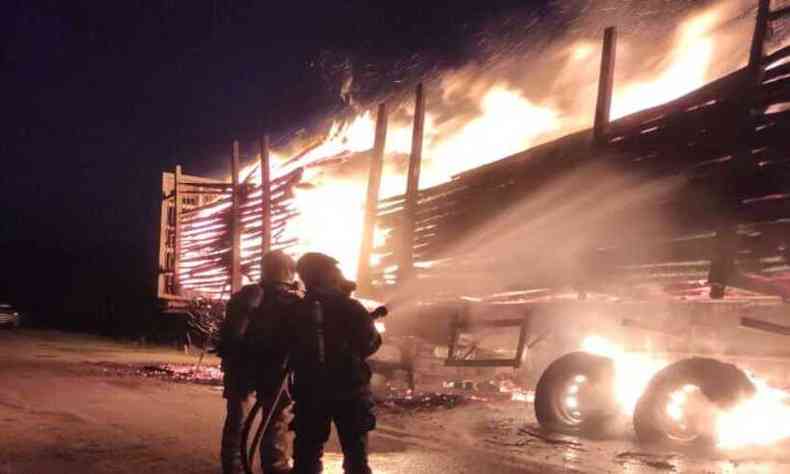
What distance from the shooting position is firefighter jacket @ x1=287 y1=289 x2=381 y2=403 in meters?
4.59

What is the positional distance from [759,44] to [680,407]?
3.76m

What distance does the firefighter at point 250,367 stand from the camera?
222 inches

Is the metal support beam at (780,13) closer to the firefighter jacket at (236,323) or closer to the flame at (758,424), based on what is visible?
the flame at (758,424)

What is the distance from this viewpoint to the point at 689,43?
916 cm

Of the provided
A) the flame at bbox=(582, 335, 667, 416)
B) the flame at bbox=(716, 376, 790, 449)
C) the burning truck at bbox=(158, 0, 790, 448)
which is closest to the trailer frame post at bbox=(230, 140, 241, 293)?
the burning truck at bbox=(158, 0, 790, 448)

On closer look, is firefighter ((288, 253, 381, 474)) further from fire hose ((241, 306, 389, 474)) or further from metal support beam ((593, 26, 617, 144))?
metal support beam ((593, 26, 617, 144))

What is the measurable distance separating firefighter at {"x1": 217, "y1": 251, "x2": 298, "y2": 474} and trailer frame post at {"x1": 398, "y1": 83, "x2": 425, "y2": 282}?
5228mm

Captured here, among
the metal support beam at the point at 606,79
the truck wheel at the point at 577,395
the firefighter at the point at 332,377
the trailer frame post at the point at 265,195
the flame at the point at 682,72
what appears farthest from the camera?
the trailer frame post at the point at 265,195

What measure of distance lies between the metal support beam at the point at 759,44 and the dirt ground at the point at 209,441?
3656 millimetres

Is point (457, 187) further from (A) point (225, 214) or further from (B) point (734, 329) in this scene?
(A) point (225, 214)

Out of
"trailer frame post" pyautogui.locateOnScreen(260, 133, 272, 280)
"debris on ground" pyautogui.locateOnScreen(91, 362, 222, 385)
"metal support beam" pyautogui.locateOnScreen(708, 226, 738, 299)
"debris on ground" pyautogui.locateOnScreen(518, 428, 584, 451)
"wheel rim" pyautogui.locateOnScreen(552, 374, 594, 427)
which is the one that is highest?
"trailer frame post" pyautogui.locateOnScreen(260, 133, 272, 280)

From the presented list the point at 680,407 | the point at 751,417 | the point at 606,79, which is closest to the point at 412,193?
the point at 606,79

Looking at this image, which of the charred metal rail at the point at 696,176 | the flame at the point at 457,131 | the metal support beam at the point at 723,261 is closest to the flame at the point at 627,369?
the charred metal rail at the point at 696,176

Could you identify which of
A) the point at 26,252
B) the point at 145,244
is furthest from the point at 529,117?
the point at 26,252
